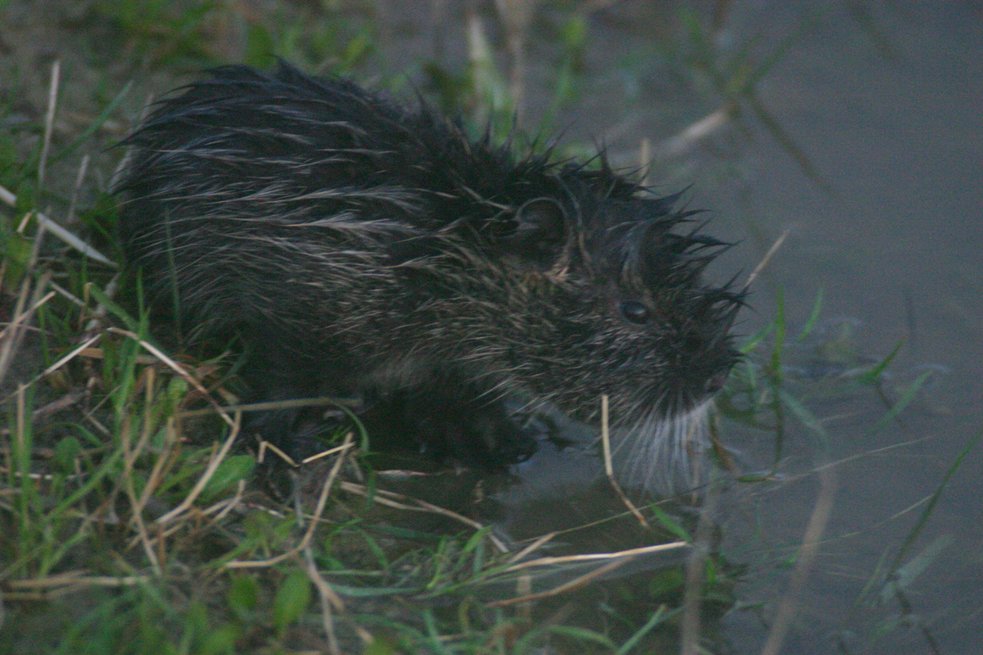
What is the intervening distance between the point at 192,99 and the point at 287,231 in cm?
72

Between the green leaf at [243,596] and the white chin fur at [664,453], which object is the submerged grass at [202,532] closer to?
the green leaf at [243,596]

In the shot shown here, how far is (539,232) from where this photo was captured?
4070 mm

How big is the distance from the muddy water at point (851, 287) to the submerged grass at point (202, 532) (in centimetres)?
14

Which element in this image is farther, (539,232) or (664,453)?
(664,453)

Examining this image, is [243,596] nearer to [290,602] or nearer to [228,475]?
[290,602]

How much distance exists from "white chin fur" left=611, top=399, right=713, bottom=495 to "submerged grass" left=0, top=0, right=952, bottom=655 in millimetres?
208

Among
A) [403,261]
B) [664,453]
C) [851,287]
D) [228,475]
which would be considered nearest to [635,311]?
[664,453]

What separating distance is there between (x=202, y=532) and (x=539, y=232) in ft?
4.96

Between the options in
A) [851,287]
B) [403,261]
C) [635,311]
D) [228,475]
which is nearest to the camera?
[228,475]

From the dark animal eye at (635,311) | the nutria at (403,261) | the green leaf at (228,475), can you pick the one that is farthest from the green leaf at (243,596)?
the dark animal eye at (635,311)

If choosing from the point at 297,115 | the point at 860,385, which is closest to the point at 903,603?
the point at 860,385

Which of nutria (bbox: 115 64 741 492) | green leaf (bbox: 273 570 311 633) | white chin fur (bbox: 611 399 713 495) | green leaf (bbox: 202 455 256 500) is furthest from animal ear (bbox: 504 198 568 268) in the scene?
green leaf (bbox: 273 570 311 633)

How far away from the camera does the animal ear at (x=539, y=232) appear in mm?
4016

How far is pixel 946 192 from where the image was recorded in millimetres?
6492
